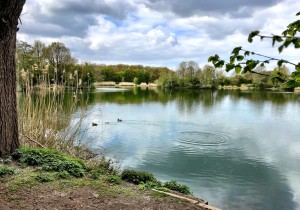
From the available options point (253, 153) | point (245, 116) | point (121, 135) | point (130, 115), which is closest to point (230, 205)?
point (253, 153)

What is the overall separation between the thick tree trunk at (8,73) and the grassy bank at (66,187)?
0.91 feet

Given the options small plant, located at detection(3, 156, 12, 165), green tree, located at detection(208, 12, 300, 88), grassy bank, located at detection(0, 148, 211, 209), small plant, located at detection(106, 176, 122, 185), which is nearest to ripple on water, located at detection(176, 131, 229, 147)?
grassy bank, located at detection(0, 148, 211, 209)

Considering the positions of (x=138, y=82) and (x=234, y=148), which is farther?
(x=138, y=82)

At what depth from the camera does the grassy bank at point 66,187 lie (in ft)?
11.4

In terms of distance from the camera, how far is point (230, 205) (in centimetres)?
550

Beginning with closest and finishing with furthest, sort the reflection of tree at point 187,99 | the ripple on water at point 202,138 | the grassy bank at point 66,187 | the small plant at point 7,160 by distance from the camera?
1. the grassy bank at point 66,187
2. the small plant at point 7,160
3. the ripple on water at point 202,138
4. the reflection of tree at point 187,99

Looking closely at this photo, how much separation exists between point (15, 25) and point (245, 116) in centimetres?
1532

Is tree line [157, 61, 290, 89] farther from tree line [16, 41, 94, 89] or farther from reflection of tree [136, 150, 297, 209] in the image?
reflection of tree [136, 150, 297, 209]

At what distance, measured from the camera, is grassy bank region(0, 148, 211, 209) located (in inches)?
137

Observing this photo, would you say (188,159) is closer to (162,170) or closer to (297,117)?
(162,170)

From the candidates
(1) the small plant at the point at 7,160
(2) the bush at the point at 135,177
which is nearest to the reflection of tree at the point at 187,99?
(2) the bush at the point at 135,177

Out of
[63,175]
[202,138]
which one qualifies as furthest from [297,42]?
[202,138]

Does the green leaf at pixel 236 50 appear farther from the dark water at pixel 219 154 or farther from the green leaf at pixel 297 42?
the dark water at pixel 219 154

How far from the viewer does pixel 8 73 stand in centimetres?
457
